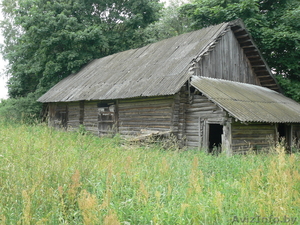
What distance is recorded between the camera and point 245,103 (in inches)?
407

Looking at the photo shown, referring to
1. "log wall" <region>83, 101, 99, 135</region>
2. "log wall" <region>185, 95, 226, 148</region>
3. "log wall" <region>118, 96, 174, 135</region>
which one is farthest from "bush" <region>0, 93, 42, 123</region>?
"log wall" <region>185, 95, 226, 148</region>

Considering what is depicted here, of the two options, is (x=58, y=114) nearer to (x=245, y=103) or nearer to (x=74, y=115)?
(x=74, y=115)

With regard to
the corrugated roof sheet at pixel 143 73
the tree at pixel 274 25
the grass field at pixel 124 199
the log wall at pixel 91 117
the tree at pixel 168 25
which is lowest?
the grass field at pixel 124 199

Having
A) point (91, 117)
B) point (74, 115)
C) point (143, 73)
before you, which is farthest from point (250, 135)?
point (74, 115)

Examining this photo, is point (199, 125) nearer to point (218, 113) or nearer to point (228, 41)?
point (218, 113)

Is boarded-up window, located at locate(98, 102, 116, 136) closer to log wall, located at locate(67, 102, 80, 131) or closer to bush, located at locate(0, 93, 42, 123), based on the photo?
log wall, located at locate(67, 102, 80, 131)

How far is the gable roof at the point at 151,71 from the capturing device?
11344 mm

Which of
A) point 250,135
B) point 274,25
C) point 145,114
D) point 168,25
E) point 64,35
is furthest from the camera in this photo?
point 168,25

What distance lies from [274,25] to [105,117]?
11697 millimetres

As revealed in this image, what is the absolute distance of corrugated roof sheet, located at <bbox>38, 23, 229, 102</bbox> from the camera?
11344 millimetres

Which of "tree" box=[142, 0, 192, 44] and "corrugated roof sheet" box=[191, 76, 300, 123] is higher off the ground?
"tree" box=[142, 0, 192, 44]

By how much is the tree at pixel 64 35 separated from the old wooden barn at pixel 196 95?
4.84m

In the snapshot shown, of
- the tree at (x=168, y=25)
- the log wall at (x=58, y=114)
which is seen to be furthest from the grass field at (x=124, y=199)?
the tree at (x=168, y=25)

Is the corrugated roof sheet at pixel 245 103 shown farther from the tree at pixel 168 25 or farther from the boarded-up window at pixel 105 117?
the tree at pixel 168 25
